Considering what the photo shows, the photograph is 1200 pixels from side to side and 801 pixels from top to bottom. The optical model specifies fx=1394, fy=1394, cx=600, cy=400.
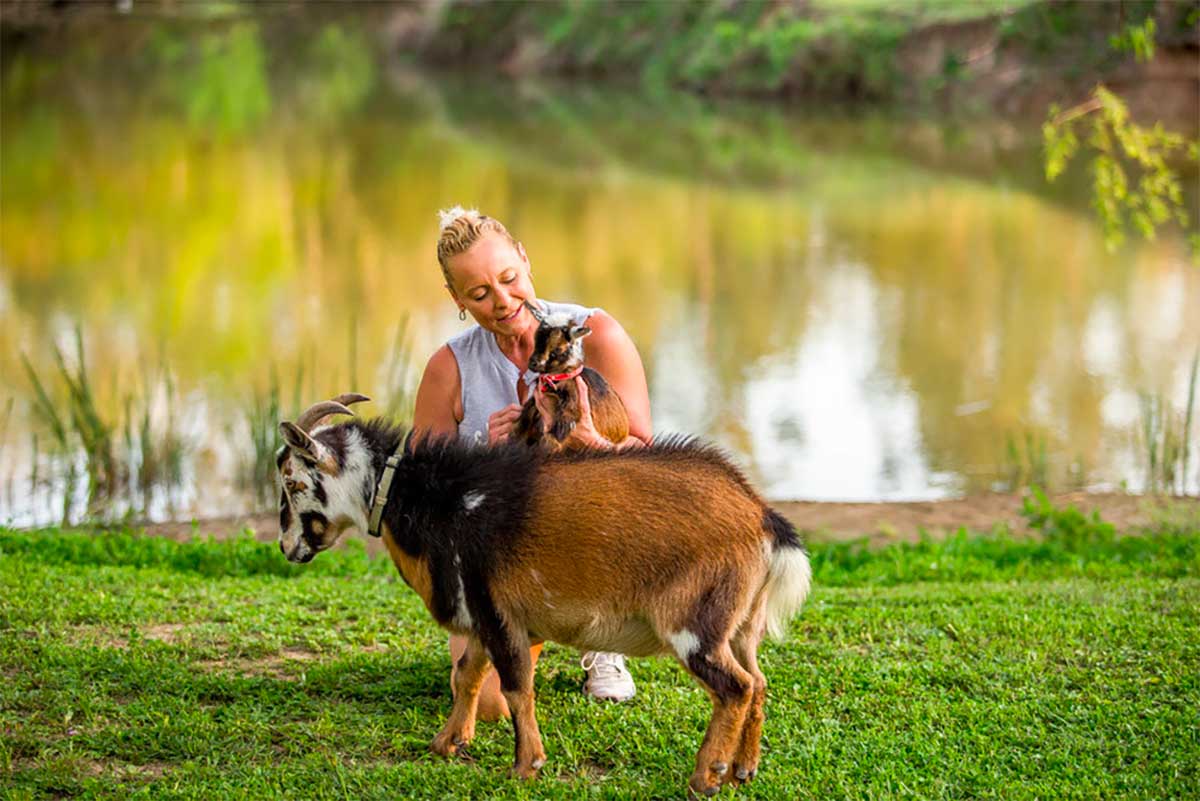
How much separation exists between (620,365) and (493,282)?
0.57 meters

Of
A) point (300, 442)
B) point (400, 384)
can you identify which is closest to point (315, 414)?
point (300, 442)

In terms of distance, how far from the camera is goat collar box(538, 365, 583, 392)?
184 inches

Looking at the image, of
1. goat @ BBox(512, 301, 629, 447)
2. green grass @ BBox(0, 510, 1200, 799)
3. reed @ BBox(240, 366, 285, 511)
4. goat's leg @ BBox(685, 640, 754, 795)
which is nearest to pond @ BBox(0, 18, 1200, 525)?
reed @ BBox(240, 366, 285, 511)

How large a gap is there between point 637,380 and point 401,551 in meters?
1.17

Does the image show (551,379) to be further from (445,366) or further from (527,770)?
(527,770)

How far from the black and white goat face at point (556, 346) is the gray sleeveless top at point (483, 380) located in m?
0.54

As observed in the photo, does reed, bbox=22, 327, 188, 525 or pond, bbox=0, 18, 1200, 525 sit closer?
reed, bbox=22, 327, 188, 525

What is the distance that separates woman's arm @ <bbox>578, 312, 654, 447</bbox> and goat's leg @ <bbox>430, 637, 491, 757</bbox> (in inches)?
38.6

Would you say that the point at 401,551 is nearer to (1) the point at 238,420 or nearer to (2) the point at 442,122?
(1) the point at 238,420

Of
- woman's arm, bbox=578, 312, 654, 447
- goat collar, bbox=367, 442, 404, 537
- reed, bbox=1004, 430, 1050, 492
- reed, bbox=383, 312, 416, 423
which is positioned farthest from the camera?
reed, bbox=1004, 430, 1050, 492

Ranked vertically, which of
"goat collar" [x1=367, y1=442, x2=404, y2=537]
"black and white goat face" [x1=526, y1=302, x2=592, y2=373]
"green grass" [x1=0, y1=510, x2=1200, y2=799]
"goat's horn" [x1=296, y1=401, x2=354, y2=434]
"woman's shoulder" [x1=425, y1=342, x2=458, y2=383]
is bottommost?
"green grass" [x1=0, y1=510, x2=1200, y2=799]

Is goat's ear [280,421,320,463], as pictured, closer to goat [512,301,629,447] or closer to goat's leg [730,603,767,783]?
goat [512,301,629,447]

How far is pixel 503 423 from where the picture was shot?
494 centimetres

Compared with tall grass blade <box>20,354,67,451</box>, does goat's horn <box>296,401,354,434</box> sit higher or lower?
higher
